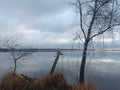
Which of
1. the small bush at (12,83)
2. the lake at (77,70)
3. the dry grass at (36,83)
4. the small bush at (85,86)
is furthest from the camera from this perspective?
the lake at (77,70)

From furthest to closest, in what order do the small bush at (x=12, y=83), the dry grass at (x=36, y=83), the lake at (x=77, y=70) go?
the lake at (x=77, y=70), the small bush at (x=12, y=83), the dry grass at (x=36, y=83)

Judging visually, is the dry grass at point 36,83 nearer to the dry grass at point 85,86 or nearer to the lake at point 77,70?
the dry grass at point 85,86

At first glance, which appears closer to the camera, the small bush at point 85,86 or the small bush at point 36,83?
the small bush at point 85,86

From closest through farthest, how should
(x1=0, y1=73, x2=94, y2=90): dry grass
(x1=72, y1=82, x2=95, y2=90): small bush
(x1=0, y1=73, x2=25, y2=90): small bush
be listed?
(x1=72, y1=82, x2=95, y2=90): small bush, (x1=0, y1=73, x2=94, y2=90): dry grass, (x1=0, y1=73, x2=25, y2=90): small bush

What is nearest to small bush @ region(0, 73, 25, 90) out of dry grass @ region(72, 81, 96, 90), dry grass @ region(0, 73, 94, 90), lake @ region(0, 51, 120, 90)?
dry grass @ region(0, 73, 94, 90)

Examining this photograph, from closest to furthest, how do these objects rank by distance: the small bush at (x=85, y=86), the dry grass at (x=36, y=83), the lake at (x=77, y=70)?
the small bush at (x=85, y=86) → the dry grass at (x=36, y=83) → the lake at (x=77, y=70)

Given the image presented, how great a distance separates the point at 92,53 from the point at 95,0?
2.77 metres

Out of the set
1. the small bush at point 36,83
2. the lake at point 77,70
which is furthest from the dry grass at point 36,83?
the lake at point 77,70

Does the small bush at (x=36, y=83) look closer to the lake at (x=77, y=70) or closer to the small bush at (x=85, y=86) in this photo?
the small bush at (x=85, y=86)

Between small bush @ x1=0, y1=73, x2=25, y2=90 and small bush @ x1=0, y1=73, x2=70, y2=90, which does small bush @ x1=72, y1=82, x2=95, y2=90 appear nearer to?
small bush @ x1=0, y1=73, x2=70, y2=90

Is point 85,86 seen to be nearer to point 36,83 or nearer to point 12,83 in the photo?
point 36,83

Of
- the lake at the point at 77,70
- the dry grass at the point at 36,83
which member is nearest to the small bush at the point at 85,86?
the dry grass at the point at 36,83

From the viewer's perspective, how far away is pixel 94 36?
46.4 feet

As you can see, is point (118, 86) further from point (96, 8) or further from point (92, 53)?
point (96, 8)
